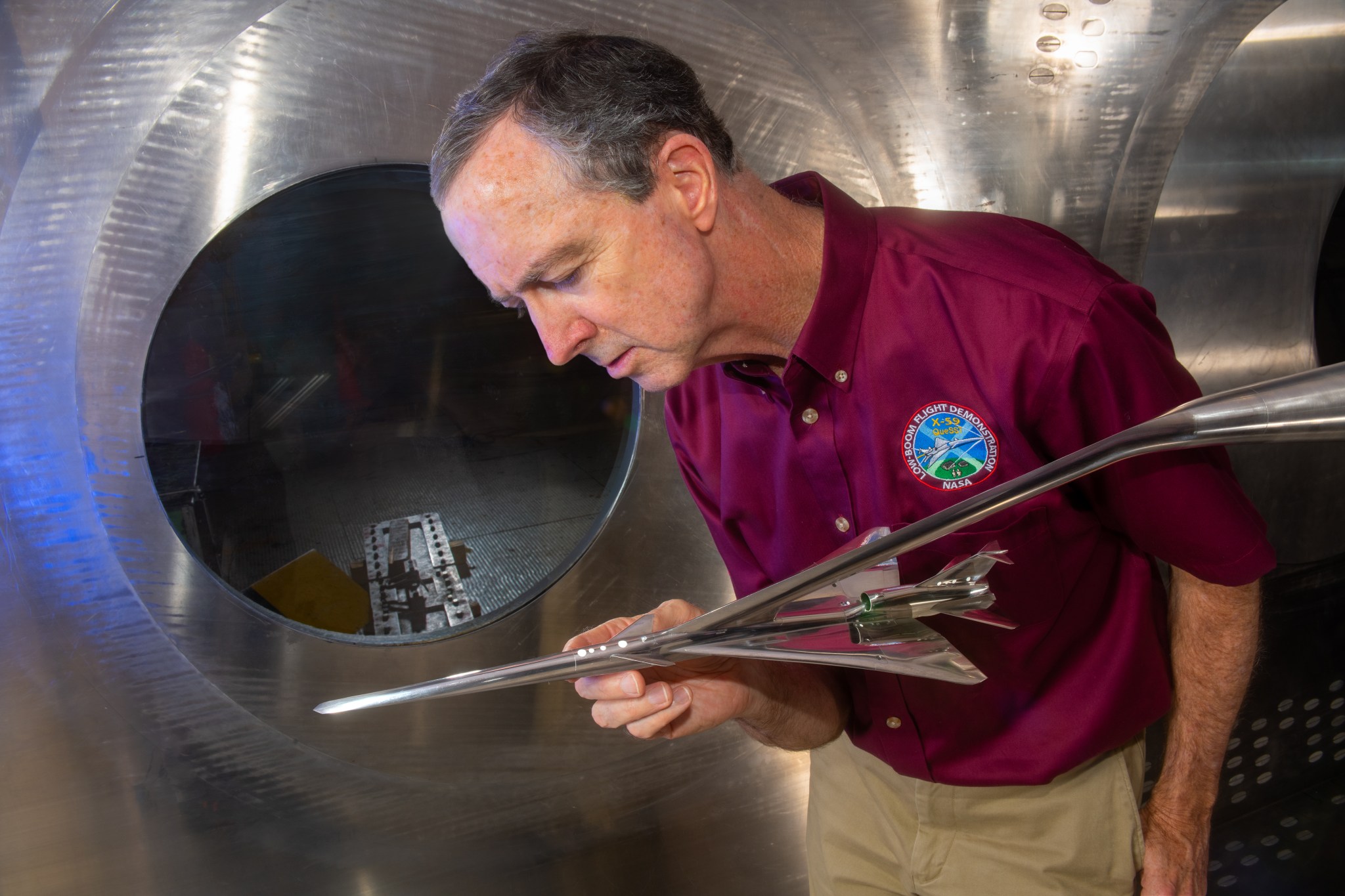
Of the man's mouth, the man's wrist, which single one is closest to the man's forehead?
the man's mouth

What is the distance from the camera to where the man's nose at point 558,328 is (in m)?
0.78

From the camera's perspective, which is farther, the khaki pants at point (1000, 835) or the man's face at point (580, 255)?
the khaki pants at point (1000, 835)

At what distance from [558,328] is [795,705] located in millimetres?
433

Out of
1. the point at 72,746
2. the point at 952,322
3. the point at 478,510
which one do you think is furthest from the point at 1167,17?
the point at 72,746

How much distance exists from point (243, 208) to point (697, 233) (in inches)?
18.1

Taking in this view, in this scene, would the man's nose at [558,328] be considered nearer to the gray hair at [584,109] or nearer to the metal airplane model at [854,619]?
the gray hair at [584,109]

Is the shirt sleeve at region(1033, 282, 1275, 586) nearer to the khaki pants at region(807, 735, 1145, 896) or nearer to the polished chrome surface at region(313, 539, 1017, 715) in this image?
the polished chrome surface at region(313, 539, 1017, 715)

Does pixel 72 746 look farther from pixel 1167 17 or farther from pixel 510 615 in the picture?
pixel 1167 17

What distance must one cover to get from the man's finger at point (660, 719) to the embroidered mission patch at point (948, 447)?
0.27 metres

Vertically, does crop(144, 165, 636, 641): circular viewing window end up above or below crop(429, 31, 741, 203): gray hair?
below

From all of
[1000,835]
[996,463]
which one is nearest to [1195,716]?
[1000,835]

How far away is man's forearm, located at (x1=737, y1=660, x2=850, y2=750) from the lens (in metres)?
0.92

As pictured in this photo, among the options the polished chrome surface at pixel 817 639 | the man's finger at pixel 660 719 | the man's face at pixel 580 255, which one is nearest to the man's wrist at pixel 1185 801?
the polished chrome surface at pixel 817 639

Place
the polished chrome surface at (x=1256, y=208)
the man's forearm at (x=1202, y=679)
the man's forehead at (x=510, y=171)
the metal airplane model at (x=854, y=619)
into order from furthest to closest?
the polished chrome surface at (x=1256, y=208), the man's forearm at (x=1202, y=679), the man's forehead at (x=510, y=171), the metal airplane model at (x=854, y=619)
